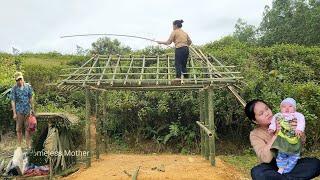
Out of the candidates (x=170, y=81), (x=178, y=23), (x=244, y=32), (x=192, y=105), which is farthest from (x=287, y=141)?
(x=244, y=32)

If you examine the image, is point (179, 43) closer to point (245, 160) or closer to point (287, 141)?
point (245, 160)

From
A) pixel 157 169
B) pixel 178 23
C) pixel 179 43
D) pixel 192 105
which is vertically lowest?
pixel 157 169

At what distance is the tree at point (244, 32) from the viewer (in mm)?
31066

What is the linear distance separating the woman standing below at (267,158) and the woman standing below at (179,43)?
598cm

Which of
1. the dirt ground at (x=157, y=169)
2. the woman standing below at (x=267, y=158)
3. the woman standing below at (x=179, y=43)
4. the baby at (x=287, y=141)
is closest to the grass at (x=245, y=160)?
the dirt ground at (x=157, y=169)

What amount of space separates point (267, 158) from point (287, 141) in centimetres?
24

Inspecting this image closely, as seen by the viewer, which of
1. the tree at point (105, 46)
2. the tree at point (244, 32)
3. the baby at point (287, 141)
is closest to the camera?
the baby at point (287, 141)

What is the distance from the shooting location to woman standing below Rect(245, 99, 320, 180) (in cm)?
417

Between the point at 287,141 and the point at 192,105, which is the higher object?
the point at 287,141

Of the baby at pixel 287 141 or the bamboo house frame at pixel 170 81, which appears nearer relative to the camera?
the baby at pixel 287 141

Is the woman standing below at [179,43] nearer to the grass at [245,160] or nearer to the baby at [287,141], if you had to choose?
the grass at [245,160]

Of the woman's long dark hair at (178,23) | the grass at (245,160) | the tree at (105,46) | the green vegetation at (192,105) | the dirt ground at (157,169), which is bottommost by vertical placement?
the grass at (245,160)

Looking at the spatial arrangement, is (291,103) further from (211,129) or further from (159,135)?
(159,135)

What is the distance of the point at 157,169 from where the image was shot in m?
10.2
